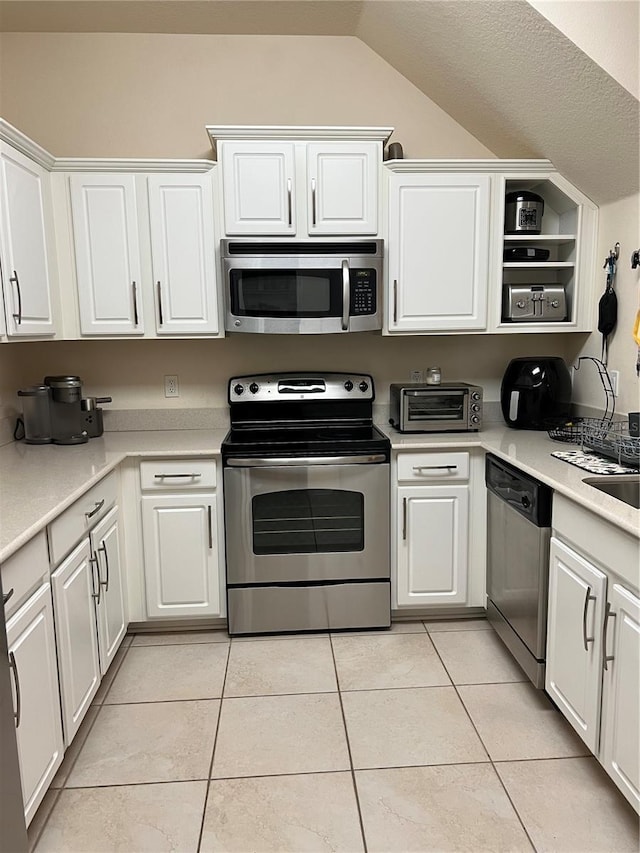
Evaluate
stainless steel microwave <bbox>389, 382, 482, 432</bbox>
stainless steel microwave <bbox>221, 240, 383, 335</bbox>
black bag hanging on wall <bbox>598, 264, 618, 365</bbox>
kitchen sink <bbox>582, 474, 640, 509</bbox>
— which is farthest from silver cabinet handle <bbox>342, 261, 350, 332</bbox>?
kitchen sink <bbox>582, 474, 640, 509</bbox>

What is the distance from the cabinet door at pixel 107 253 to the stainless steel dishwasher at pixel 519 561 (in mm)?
1746

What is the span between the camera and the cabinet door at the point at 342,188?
104 inches

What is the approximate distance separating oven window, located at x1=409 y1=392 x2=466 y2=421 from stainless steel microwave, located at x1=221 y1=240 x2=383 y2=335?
1.43ft

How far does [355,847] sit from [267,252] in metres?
2.23

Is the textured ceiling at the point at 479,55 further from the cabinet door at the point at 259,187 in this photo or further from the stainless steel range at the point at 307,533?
the stainless steel range at the point at 307,533

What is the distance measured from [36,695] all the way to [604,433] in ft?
6.94

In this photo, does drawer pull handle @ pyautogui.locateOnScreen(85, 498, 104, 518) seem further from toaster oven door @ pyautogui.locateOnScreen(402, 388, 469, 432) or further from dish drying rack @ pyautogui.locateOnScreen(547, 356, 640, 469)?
dish drying rack @ pyautogui.locateOnScreen(547, 356, 640, 469)

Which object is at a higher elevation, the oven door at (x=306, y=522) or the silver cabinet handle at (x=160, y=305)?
the silver cabinet handle at (x=160, y=305)

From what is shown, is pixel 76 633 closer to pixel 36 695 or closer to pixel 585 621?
pixel 36 695

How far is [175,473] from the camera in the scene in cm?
261

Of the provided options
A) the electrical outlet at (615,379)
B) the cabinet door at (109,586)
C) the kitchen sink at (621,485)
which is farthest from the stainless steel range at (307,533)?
the electrical outlet at (615,379)

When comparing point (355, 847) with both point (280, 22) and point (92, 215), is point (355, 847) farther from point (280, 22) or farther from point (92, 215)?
point (280, 22)

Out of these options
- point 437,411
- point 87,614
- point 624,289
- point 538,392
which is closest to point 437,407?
point 437,411

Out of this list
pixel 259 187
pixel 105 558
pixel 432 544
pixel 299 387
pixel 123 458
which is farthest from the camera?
pixel 299 387
